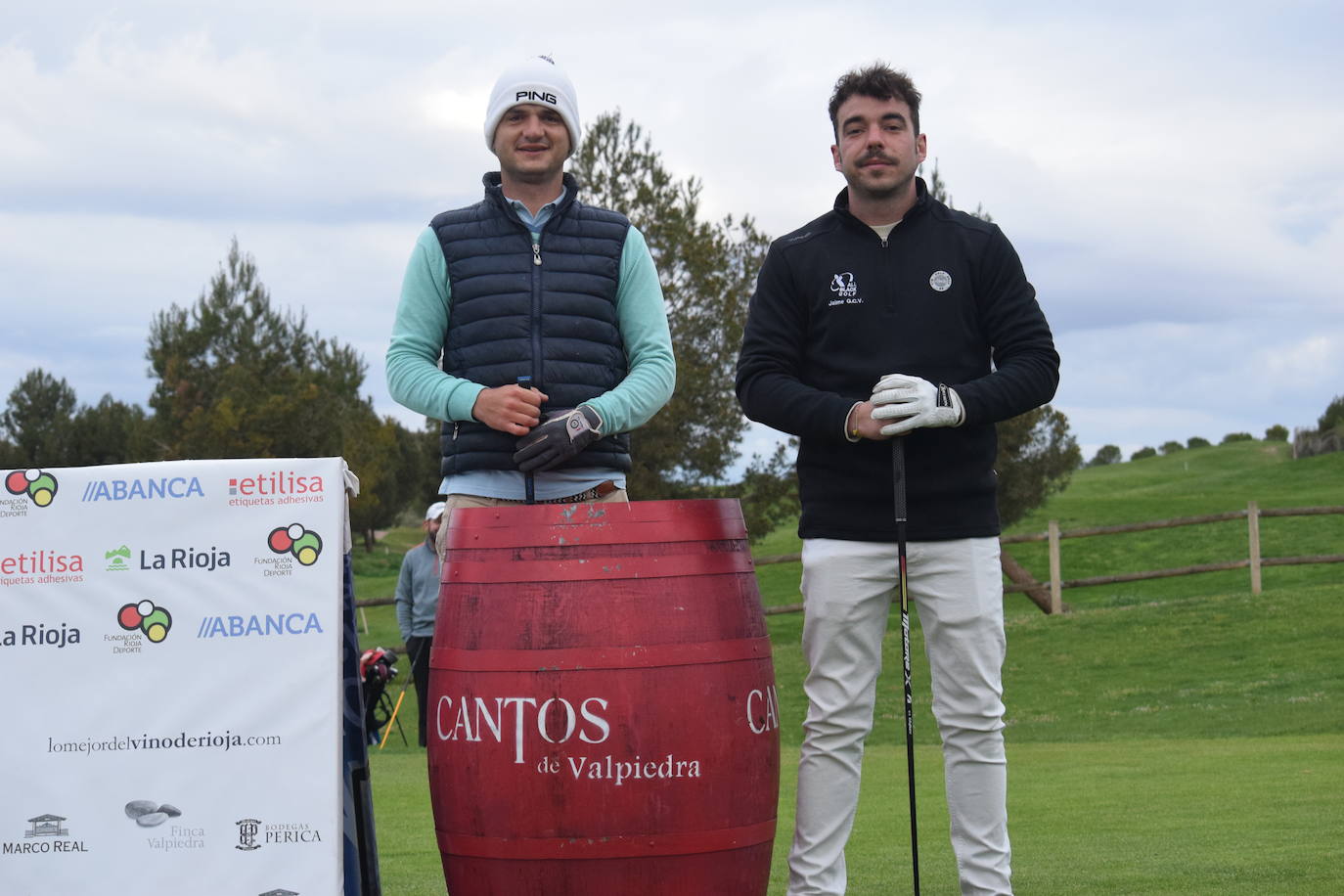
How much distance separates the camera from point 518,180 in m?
4.29

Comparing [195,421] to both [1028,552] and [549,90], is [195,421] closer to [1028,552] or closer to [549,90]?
[1028,552]

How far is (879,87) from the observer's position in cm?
433

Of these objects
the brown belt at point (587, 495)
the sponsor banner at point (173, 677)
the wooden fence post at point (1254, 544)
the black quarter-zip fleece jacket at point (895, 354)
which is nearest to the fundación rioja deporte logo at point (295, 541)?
the sponsor banner at point (173, 677)

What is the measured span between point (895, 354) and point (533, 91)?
1.21 metres

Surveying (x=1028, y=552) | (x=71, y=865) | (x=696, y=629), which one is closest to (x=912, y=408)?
(x=696, y=629)

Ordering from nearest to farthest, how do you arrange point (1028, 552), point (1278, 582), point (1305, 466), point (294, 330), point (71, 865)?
point (71, 865), point (1278, 582), point (1028, 552), point (1305, 466), point (294, 330)

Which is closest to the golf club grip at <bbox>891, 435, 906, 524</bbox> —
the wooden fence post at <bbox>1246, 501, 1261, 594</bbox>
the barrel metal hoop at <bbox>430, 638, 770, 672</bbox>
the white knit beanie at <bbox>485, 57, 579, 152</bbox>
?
the barrel metal hoop at <bbox>430, 638, 770, 672</bbox>

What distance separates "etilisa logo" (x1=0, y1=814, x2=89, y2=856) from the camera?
3795mm

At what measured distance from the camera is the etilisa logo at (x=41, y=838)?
3.79 metres

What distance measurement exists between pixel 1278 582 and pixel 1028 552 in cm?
824

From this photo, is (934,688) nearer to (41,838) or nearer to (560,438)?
(560,438)

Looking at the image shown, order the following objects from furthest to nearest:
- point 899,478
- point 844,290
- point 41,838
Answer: point 844,290, point 899,478, point 41,838

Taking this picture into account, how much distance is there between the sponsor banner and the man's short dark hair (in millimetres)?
1770

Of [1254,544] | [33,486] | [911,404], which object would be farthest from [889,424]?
[1254,544]
